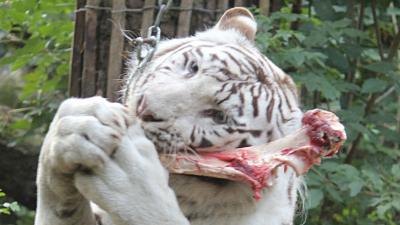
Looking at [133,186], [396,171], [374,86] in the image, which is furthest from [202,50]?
[374,86]

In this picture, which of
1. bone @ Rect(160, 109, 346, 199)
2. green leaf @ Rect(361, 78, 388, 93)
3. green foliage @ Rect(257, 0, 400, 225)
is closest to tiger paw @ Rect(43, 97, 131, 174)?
bone @ Rect(160, 109, 346, 199)

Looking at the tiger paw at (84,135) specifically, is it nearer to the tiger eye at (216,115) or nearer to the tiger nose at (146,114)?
the tiger nose at (146,114)

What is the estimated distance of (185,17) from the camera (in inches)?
171

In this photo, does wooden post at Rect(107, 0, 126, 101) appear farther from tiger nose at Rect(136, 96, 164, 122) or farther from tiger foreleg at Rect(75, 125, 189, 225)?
tiger foreleg at Rect(75, 125, 189, 225)

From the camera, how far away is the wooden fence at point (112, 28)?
4324 millimetres

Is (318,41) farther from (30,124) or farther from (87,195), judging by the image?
(87,195)

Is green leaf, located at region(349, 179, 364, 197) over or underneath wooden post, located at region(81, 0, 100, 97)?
underneath

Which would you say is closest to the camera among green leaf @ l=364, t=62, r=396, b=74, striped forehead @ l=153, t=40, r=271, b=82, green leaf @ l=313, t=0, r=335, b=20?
striped forehead @ l=153, t=40, r=271, b=82

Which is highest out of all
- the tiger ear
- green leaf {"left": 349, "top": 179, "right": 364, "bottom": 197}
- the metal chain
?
the tiger ear

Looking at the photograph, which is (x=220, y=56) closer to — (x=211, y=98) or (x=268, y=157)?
(x=211, y=98)

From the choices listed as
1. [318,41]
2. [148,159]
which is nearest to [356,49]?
[318,41]

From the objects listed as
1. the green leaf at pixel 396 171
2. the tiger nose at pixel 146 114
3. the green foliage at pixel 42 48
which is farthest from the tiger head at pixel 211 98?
the green foliage at pixel 42 48

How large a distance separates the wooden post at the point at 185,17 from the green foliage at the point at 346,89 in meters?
0.36

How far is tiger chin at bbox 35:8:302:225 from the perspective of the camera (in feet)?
7.03
